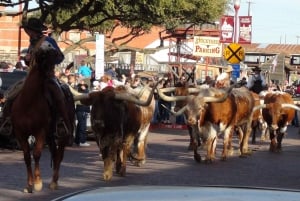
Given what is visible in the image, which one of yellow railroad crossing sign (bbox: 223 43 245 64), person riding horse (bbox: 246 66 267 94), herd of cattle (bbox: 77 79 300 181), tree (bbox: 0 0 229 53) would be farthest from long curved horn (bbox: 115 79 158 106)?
tree (bbox: 0 0 229 53)

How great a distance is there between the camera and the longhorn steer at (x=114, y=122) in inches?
535

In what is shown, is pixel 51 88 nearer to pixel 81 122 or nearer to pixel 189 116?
pixel 189 116

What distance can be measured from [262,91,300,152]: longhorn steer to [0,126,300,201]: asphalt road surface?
381 millimetres

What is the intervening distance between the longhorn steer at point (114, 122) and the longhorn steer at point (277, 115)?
22.0 ft

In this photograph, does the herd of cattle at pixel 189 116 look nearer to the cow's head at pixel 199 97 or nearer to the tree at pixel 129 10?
the cow's head at pixel 199 97

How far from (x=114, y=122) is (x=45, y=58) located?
236 centimetres

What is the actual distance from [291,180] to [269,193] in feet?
37.9

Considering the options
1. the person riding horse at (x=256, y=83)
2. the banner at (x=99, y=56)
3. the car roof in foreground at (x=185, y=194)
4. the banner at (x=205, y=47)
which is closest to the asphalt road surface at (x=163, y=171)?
the banner at (x=99, y=56)

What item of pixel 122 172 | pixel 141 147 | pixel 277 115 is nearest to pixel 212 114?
pixel 141 147

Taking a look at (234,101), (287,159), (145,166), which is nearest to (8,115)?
(145,166)

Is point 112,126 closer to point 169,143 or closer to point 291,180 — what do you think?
point 291,180

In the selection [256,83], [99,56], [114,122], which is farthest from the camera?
[256,83]

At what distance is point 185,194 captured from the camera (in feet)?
11.8

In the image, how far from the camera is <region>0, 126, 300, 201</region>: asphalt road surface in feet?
43.0
